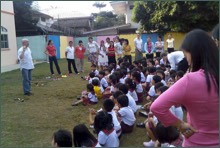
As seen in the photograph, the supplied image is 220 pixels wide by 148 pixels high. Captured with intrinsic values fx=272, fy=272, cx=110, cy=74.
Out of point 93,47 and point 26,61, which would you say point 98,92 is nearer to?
point 26,61

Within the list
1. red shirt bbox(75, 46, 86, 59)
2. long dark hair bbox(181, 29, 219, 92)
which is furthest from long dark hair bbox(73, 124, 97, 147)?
red shirt bbox(75, 46, 86, 59)

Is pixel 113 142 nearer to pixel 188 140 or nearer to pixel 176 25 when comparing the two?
pixel 188 140

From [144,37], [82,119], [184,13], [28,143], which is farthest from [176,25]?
[28,143]

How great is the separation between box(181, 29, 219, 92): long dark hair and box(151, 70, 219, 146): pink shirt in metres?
0.03

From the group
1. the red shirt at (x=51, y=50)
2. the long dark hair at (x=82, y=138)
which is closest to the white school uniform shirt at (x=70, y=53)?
the red shirt at (x=51, y=50)

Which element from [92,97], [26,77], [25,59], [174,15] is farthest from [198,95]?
[174,15]

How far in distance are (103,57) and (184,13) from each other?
998 centimetres

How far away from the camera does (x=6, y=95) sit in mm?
7156

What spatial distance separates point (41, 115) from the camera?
521 cm

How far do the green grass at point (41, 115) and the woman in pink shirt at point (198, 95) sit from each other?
2317 mm

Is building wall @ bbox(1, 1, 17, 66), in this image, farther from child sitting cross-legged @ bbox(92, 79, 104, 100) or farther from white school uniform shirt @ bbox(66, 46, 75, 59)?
child sitting cross-legged @ bbox(92, 79, 104, 100)

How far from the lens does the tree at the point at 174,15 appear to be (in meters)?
17.3

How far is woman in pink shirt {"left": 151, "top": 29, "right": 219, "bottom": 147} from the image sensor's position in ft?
4.69

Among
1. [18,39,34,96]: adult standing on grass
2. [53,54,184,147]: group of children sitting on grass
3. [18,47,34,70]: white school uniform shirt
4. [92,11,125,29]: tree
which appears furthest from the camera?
[92,11,125,29]: tree
